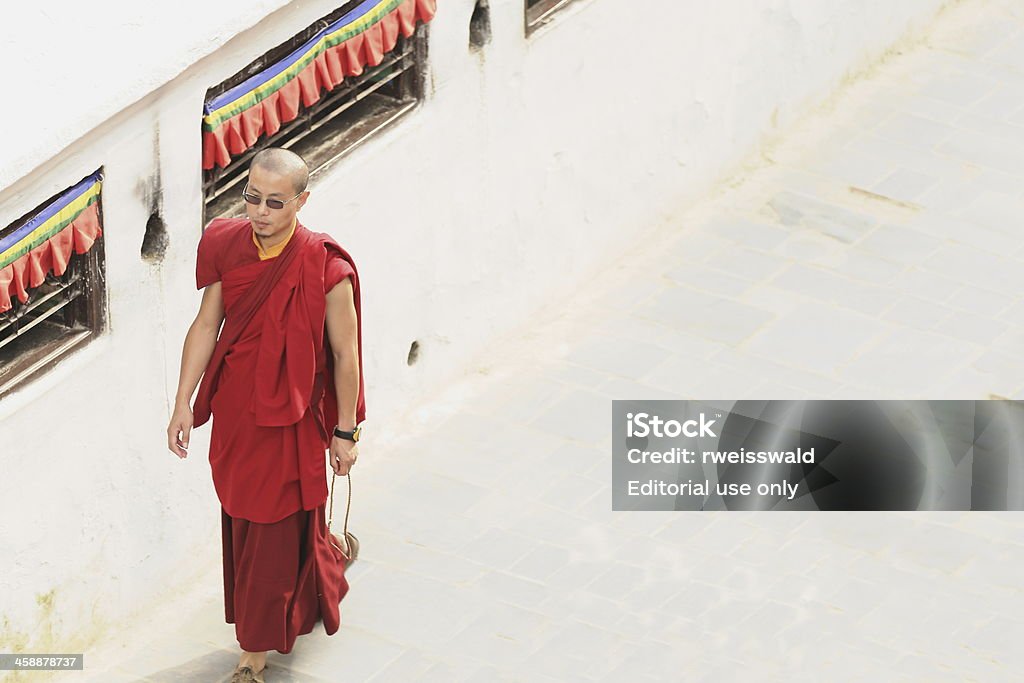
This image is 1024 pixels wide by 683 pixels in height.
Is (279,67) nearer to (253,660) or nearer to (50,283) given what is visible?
(50,283)

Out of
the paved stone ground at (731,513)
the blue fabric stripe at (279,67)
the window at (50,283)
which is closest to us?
the window at (50,283)

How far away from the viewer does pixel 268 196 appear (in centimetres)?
764

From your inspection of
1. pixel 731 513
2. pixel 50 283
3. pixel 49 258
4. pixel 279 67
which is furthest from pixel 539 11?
pixel 49 258

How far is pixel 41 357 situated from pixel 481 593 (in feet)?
6.19

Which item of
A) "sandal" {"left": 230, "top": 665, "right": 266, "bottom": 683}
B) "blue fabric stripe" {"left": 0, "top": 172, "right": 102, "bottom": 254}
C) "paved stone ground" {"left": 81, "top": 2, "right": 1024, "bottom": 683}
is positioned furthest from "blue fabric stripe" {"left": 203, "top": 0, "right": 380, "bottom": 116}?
"sandal" {"left": 230, "top": 665, "right": 266, "bottom": 683}

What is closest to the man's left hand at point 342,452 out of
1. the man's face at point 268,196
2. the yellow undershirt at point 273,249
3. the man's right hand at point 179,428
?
the man's right hand at point 179,428

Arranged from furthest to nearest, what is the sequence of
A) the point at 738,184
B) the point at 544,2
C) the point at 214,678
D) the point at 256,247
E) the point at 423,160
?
the point at 738,184, the point at 544,2, the point at 423,160, the point at 214,678, the point at 256,247

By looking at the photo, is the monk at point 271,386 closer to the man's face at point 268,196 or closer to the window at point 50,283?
the man's face at point 268,196

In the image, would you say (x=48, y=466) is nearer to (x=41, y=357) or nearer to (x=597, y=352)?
(x=41, y=357)

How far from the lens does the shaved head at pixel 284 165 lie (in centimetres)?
763

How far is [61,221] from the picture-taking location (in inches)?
308

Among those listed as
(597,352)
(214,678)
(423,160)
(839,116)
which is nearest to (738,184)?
(839,116)

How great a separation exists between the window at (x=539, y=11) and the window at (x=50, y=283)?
8.45ft

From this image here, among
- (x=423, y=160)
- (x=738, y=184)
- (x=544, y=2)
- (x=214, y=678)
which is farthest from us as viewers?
(x=738, y=184)
